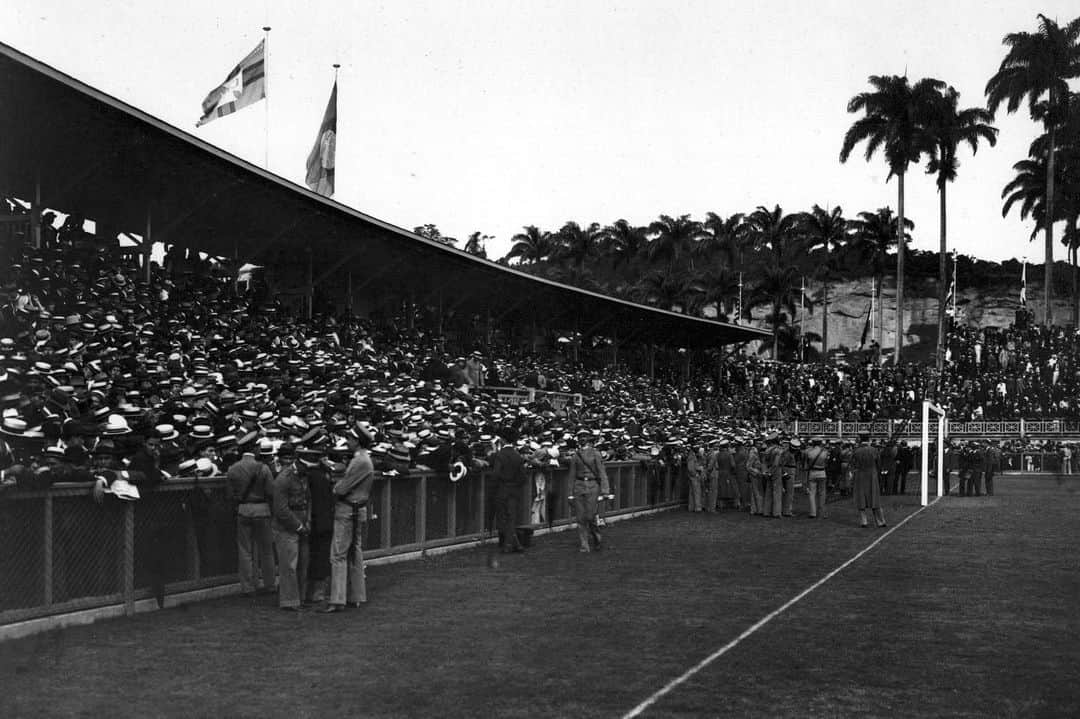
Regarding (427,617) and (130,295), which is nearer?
(427,617)

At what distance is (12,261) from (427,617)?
10.9 metres

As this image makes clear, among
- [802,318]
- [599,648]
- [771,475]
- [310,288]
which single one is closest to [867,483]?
[771,475]

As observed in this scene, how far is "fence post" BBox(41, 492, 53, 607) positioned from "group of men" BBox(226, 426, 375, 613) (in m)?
2.42

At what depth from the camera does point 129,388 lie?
17.3m

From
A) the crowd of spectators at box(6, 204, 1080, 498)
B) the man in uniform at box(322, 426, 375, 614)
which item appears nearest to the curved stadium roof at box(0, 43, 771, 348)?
the crowd of spectators at box(6, 204, 1080, 498)

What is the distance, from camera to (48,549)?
11680mm

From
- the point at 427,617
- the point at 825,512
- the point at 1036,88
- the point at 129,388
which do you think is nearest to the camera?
the point at 427,617

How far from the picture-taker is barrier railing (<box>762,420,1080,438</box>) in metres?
56.3

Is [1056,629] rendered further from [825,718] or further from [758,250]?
[758,250]

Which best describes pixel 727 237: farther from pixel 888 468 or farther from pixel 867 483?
pixel 867 483

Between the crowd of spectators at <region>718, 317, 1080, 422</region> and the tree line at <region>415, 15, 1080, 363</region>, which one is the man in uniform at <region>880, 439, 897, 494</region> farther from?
the tree line at <region>415, 15, 1080, 363</region>

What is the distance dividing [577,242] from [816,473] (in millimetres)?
84387

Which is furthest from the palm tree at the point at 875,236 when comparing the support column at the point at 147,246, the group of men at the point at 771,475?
the support column at the point at 147,246

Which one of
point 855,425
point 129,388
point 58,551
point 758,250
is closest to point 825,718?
point 58,551
